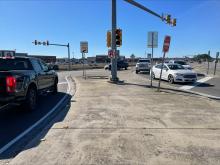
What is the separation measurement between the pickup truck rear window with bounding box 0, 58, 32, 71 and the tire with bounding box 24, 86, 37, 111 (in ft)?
2.83

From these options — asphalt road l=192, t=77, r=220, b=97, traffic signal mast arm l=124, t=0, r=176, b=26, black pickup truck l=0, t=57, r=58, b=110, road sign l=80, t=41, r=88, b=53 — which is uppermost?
traffic signal mast arm l=124, t=0, r=176, b=26

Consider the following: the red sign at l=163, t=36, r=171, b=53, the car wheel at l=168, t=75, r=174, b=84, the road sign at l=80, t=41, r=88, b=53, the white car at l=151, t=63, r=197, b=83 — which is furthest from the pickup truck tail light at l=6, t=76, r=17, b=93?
the road sign at l=80, t=41, r=88, b=53

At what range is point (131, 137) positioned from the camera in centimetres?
663

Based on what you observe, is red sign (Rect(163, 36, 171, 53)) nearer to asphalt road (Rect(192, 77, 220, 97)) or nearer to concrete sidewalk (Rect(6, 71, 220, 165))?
asphalt road (Rect(192, 77, 220, 97))

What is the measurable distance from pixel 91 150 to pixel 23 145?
5.03ft

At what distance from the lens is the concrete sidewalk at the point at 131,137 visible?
5301mm

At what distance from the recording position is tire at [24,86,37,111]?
32.2 ft

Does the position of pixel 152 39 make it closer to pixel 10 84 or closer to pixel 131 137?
pixel 10 84

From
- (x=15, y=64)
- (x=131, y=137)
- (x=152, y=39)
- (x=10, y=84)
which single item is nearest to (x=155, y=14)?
(x=152, y=39)

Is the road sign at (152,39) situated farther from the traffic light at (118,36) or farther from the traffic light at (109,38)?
the traffic light at (109,38)

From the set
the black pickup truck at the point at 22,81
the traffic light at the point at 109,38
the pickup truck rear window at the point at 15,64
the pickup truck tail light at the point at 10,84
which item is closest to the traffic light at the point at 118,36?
the traffic light at the point at 109,38

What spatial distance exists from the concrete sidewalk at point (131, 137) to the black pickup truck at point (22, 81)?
1529 mm

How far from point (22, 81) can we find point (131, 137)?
14.3 ft

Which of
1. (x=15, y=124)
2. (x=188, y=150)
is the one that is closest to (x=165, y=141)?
(x=188, y=150)
